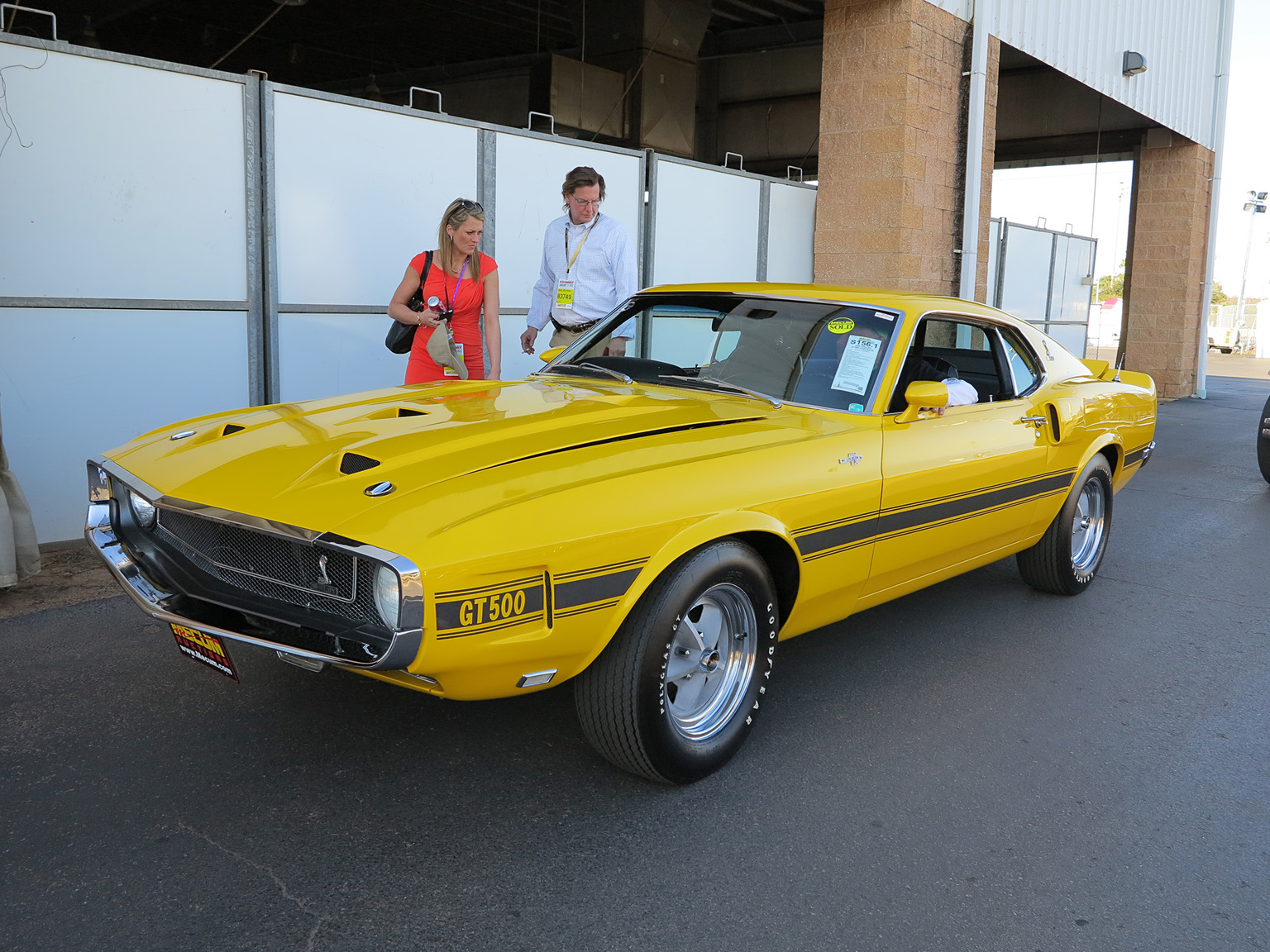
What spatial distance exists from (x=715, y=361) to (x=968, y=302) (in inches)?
55.2

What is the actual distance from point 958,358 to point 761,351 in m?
1.70

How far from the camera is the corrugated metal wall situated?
11.1 meters

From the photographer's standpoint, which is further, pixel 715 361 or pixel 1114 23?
pixel 1114 23

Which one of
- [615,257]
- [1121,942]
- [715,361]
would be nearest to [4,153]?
[615,257]

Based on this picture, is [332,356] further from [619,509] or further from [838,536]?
[619,509]

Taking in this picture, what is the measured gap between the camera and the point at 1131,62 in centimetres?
1365

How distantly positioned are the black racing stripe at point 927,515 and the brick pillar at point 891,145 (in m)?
5.26

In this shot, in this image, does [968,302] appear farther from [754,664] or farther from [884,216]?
[884,216]

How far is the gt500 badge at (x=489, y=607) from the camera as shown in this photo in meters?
2.48

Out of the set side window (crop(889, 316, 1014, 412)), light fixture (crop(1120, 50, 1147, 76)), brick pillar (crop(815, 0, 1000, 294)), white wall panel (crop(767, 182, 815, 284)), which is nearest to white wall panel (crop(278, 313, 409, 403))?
side window (crop(889, 316, 1014, 412))

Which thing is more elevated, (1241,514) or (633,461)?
(633,461)

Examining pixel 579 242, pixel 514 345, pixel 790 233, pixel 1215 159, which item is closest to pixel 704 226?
pixel 790 233

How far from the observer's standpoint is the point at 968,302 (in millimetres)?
4832

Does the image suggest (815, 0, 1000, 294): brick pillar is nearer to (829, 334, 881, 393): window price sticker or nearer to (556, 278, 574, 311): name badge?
(556, 278, 574, 311): name badge
